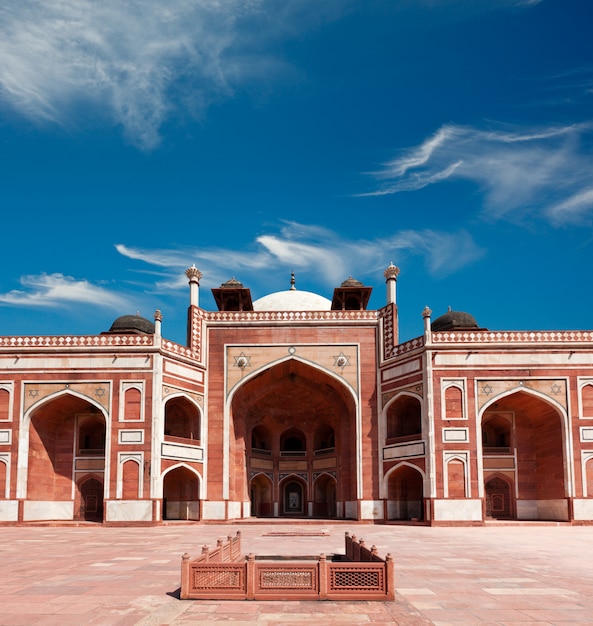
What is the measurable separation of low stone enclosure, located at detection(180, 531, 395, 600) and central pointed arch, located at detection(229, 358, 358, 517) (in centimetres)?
2053

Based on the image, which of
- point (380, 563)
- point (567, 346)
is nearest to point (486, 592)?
point (380, 563)

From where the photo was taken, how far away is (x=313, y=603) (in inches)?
325

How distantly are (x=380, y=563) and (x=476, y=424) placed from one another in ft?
58.3

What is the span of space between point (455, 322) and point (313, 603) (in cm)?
2653

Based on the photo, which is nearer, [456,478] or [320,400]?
[456,478]

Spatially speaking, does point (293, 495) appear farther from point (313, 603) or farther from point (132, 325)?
point (313, 603)

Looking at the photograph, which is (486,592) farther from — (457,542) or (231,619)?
(457,542)

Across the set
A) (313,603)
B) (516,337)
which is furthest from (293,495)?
(313,603)

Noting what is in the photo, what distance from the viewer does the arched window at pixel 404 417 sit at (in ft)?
92.5

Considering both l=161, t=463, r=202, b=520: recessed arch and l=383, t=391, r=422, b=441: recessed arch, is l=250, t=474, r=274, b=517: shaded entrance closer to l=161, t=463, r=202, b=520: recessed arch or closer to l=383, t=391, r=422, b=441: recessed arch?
l=161, t=463, r=202, b=520: recessed arch

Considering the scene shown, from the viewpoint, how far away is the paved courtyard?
757 cm

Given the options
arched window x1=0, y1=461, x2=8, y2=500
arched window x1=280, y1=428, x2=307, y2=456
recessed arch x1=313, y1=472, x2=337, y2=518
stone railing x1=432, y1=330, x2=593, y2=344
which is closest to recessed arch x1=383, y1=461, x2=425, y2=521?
stone railing x1=432, y1=330, x2=593, y2=344

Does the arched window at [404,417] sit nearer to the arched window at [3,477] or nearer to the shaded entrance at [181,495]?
the shaded entrance at [181,495]

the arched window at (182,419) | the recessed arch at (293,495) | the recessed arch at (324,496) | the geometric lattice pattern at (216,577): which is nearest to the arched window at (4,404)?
the arched window at (182,419)
